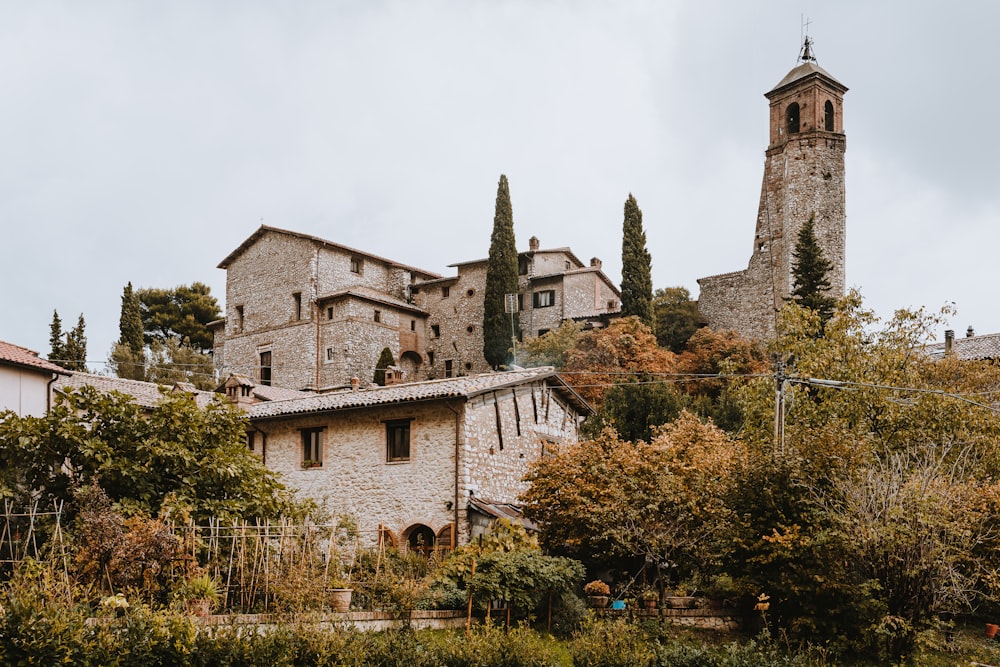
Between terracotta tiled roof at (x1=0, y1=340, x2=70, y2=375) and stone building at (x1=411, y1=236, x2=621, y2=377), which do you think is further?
stone building at (x1=411, y1=236, x2=621, y2=377)

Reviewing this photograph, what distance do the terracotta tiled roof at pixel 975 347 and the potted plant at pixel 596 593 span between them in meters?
31.0

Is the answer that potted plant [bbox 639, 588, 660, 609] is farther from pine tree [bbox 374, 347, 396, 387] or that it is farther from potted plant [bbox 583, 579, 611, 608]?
pine tree [bbox 374, 347, 396, 387]

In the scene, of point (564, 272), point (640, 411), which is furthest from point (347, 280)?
point (640, 411)

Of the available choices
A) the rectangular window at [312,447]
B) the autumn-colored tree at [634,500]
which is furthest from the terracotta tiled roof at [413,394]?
the autumn-colored tree at [634,500]

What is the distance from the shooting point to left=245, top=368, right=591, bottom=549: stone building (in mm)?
23766

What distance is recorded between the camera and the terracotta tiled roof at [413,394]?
24062mm

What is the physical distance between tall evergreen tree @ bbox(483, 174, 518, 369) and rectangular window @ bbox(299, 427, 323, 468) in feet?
88.2

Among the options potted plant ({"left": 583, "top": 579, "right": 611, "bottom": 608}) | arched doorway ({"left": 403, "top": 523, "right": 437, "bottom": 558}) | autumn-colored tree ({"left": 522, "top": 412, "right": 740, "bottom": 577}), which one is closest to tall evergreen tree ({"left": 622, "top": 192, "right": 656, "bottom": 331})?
arched doorway ({"left": 403, "top": 523, "right": 437, "bottom": 558})

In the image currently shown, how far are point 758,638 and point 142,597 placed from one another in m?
10.1

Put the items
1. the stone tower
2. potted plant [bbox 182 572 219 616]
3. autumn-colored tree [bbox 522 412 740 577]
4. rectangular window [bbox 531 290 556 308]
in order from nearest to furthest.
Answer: potted plant [bbox 182 572 219 616] → autumn-colored tree [bbox 522 412 740 577] → the stone tower → rectangular window [bbox 531 290 556 308]

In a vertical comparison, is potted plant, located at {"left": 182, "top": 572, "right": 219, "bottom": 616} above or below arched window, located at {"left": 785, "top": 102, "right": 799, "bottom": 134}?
below

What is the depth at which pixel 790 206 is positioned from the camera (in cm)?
5325

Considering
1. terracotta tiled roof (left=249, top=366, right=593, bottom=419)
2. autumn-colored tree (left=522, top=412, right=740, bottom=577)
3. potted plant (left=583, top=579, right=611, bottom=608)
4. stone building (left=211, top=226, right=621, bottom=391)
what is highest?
stone building (left=211, top=226, right=621, bottom=391)

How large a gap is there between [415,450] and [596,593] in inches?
270
